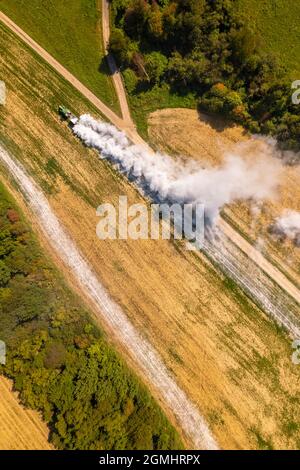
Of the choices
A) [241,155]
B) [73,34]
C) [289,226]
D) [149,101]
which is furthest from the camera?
[73,34]

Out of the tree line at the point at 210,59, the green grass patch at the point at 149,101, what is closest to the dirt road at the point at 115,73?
the green grass patch at the point at 149,101

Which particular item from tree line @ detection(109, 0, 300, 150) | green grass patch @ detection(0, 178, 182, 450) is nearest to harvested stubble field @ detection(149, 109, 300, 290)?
tree line @ detection(109, 0, 300, 150)

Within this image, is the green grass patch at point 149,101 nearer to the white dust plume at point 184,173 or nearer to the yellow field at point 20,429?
the white dust plume at point 184,173

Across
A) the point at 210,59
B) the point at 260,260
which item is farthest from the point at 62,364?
the point at 210,59

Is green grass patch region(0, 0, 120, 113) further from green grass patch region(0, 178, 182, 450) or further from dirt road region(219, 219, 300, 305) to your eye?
dirt road region(219, 219, 300, 305)

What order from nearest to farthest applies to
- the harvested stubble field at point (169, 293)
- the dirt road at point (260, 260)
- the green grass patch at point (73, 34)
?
1. the harvested stubble field at point (169, 293)
2. the dirt road at point (260, 260)
3. the green grass patch at point (73, 34)

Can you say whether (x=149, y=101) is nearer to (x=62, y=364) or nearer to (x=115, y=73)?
(x=115, y=73)
